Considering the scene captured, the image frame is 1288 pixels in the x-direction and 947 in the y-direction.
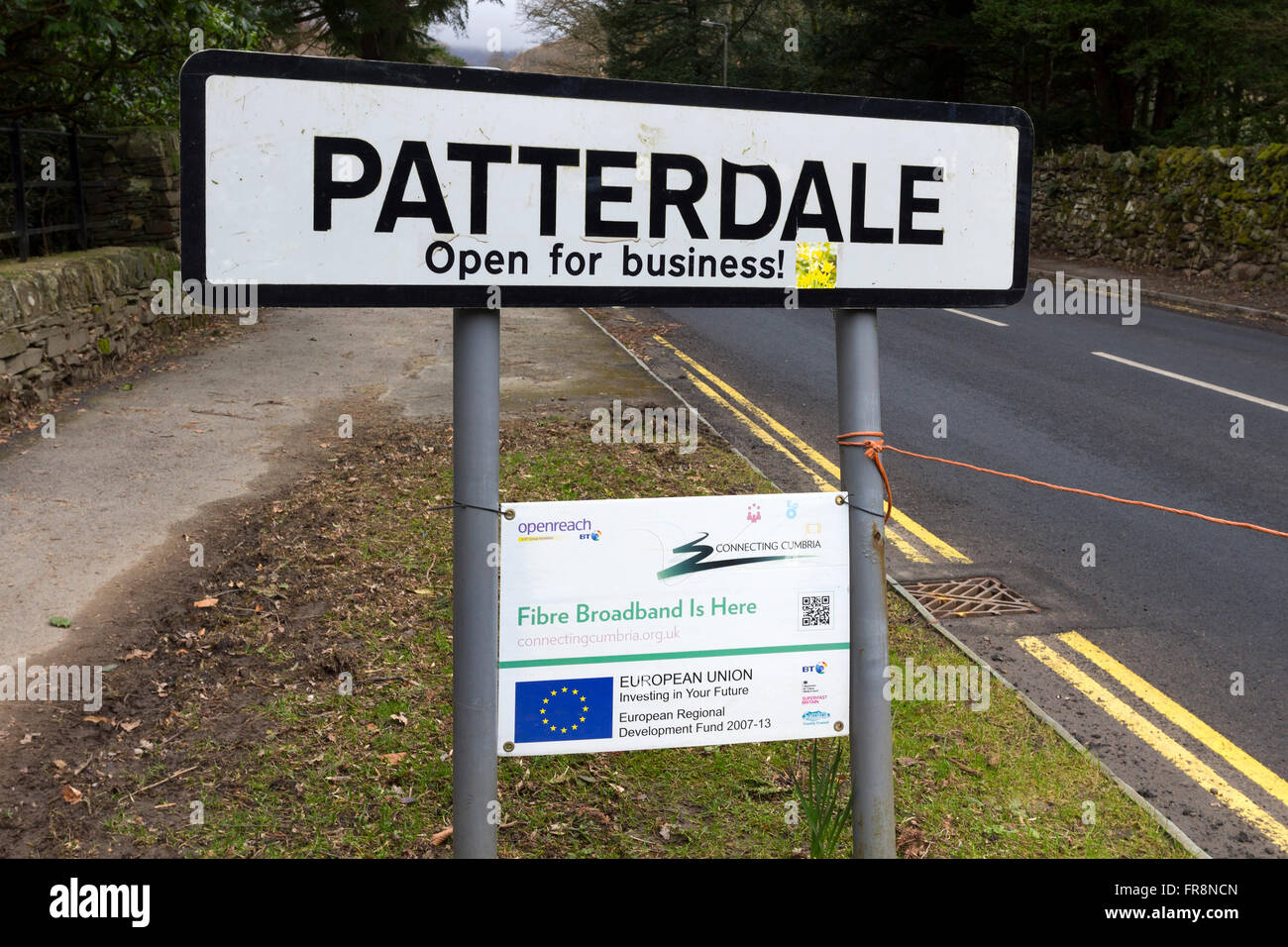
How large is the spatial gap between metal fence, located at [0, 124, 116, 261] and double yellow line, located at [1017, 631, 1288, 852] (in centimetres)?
892

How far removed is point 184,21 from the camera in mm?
11055

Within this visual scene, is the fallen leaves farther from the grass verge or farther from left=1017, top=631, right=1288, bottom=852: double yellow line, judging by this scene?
left=1017, top=631, right=1288, bottom=852: double yellow line

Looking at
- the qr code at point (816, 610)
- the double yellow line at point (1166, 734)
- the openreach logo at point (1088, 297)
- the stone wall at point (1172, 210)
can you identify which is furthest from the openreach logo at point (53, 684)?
the stone wall at point (1172, 210)

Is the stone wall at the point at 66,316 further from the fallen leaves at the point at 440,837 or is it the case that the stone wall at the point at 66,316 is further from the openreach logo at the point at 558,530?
the openreach logo at the point at 558,530

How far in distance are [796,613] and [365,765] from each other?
1894 millimetres

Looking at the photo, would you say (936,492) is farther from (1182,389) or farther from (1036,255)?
(1036,255)

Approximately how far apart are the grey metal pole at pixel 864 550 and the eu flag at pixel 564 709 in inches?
25.6

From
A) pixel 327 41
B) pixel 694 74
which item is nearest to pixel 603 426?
pixel 327 41

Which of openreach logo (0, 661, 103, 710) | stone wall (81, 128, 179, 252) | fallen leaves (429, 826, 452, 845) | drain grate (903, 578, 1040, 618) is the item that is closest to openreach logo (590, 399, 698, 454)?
drain grate (903, 578, 1040, 618)

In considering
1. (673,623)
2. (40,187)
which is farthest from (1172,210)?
(673,623)

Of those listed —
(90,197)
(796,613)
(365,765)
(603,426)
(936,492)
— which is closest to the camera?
(796,613)

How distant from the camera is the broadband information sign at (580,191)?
7.83 ft

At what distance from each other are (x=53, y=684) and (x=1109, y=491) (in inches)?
253

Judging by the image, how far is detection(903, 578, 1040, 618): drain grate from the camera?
5769mm
